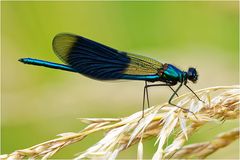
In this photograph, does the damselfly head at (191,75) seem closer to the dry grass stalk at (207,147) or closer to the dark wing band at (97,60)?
the dark wing band at (97,60)

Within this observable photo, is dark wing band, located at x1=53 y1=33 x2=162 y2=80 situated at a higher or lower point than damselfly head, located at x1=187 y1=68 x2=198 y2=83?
higher

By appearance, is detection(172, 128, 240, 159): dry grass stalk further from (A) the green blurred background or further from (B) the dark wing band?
(A) the green blurred background

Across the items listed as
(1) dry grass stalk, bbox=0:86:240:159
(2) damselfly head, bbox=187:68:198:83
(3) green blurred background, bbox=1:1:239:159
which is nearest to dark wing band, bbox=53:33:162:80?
(2) damselfly head, bbox=187:68:198:83

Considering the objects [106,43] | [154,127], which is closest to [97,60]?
[154,127]

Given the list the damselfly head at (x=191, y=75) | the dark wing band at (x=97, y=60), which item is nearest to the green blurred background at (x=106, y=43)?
the damselfly head at (x=191, y=75)

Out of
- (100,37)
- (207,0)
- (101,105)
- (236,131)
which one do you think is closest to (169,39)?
(207,0)

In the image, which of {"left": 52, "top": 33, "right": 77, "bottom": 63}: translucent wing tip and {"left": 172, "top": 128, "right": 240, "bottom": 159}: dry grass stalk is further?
{"left": 52, "top": 33, "right": 77, "bottom": 63}: translucent wing tip

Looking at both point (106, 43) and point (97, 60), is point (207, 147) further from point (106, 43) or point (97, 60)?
point (106, 43)
